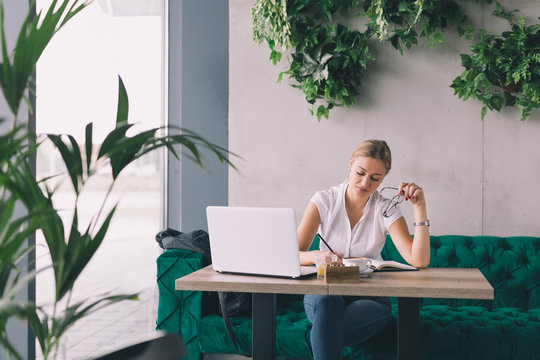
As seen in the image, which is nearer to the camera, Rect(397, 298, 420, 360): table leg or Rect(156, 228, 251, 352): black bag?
Rect(397, 298, 420, 360): table leg

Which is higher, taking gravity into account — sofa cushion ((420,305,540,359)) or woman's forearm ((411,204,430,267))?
woman's forearm ((411,204,430,267))

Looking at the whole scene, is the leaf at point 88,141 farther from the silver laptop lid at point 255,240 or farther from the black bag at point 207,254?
the black bag at point 207,254

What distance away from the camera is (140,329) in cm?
384

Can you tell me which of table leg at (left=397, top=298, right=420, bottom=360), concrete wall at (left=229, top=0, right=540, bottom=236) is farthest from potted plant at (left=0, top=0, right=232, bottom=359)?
concrete wall at (left=229, top=0, right=540, bottom=236)

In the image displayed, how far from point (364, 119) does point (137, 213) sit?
68.5 inches

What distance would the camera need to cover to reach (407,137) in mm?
3332

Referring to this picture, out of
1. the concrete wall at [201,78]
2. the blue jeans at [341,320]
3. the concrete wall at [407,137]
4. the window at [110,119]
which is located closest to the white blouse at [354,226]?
the blue jeans at [341,320]

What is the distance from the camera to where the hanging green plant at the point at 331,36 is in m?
3.16

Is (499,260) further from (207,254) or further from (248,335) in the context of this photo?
(207,254)

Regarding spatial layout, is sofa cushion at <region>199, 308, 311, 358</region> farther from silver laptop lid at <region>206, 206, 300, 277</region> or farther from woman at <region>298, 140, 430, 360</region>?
silver laptop lid at <region>206, 206, 300, 277</region>

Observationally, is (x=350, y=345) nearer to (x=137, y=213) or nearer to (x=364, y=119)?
(x=364, y=119)

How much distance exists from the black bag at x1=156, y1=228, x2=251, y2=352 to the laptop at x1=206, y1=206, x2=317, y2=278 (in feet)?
1.63

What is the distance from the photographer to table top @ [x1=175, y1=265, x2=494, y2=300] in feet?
5.65

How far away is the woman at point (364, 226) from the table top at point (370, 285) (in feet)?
0.93
